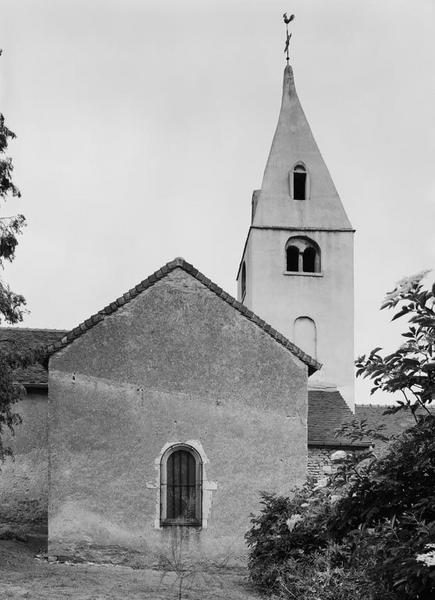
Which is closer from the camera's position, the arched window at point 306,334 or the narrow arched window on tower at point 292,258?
the arched window at point 306,334

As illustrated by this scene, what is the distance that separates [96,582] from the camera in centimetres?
1303

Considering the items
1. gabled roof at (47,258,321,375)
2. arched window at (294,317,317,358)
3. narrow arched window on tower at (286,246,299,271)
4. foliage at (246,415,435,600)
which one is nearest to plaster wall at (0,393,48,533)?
gabled roof at (47,258,321,375)

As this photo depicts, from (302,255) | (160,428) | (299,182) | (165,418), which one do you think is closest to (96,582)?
(160,428)

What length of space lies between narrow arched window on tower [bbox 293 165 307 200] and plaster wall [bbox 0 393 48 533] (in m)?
16.3

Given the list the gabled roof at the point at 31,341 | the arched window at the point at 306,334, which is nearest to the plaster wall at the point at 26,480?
the gabled roof at the point at 31,341

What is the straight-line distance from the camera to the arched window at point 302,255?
99.7 ft

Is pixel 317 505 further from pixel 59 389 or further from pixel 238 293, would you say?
pixel 238 293

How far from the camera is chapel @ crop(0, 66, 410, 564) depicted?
16344 mm

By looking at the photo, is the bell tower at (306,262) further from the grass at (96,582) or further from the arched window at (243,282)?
the grass at (96,582)

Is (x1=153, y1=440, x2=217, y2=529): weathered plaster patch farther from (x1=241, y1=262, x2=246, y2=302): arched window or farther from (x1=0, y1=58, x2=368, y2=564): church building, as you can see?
(x1=241, y1=262, x2=246, y2=302): arched window

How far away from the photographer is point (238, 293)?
35.1 metres

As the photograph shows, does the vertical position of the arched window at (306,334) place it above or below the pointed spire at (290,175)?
below

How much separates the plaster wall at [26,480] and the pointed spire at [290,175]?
14.8 metres

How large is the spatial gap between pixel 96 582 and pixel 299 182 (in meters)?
21.4
